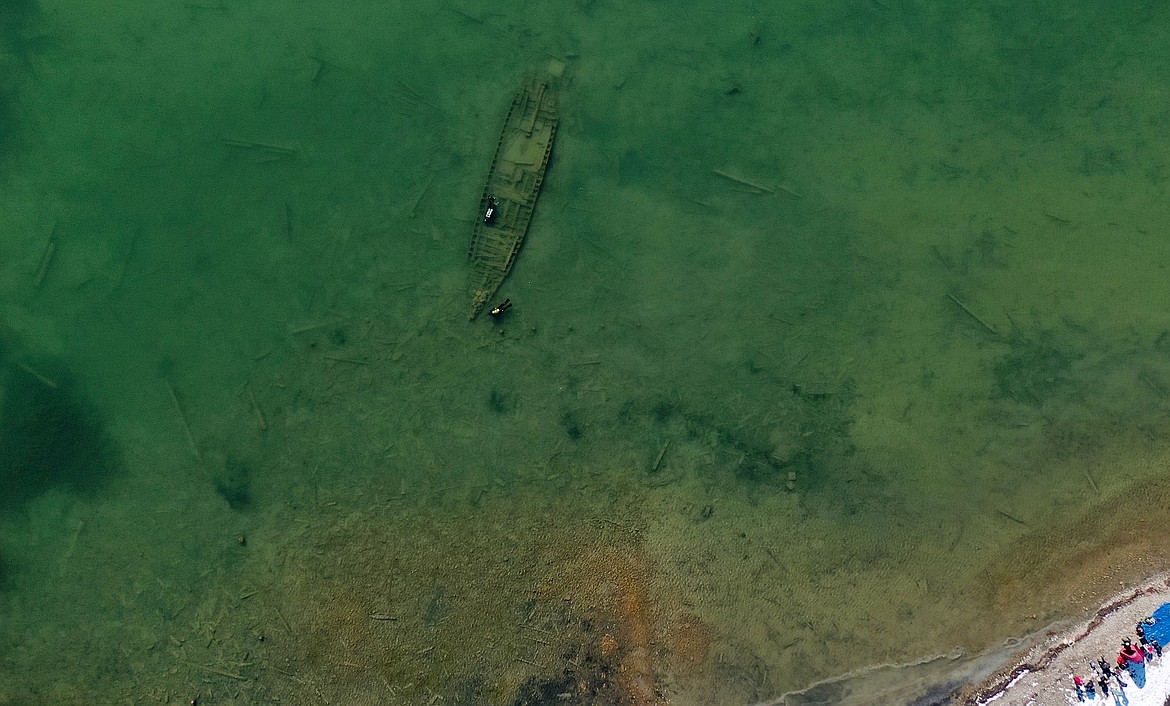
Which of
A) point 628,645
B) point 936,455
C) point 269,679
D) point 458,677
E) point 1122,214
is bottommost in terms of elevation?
point 269,679

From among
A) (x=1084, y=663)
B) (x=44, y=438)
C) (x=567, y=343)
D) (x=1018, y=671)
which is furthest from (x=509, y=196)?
(x=1084, y=663)

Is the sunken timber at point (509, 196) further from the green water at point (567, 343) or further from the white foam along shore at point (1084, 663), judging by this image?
the white foam along shore at point (1084, 663)

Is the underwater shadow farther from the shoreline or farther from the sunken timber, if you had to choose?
the shoreline

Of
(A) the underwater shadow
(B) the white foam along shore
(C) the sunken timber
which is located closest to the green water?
(A) the underwater shadow

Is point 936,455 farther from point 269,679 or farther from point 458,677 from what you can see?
point 269,679

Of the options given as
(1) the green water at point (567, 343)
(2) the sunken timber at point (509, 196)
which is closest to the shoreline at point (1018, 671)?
(1) the green water at point (567, 343)

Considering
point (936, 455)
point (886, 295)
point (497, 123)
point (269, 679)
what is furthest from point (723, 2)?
point (269, 679)

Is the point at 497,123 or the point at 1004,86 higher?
the point at 1004,86
